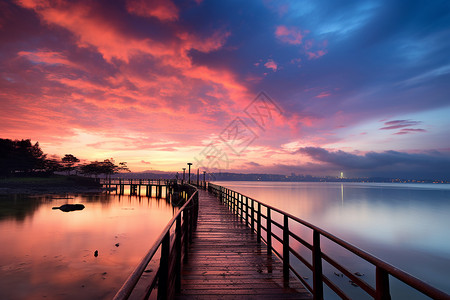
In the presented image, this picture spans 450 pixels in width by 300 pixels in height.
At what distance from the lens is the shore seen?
166 feet

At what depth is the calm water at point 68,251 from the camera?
1027cm

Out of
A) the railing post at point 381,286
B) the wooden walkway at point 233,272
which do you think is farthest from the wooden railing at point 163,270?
the railing post at point 381,286

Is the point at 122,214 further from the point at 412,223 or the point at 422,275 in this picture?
the point at 412,223

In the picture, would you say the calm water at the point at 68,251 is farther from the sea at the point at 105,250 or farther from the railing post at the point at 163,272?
the railing post at the point at 163,272

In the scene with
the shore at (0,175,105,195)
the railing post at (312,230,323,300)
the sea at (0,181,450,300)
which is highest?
the railing post at (312,230,323,300)

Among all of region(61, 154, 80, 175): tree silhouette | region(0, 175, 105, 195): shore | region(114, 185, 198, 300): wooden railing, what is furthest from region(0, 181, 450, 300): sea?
region(61, 154, 80, 175): tree silhouette

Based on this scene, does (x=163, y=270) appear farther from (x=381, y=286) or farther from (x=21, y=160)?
(x=21, y=160)

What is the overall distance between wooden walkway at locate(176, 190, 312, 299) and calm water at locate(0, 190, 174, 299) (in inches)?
237

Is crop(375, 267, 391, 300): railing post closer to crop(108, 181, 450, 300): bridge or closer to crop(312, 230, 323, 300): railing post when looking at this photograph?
crop(108, 181, 450, 300): bridge

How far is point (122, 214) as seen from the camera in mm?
29531

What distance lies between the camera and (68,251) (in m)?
15.5

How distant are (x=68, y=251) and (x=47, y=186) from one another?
50.6 meters

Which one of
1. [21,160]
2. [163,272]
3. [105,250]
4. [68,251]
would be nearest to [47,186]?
[21,160]

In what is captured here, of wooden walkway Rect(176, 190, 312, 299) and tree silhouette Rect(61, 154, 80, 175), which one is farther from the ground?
tree silhouette Rect(61, 154, 80, 175)
